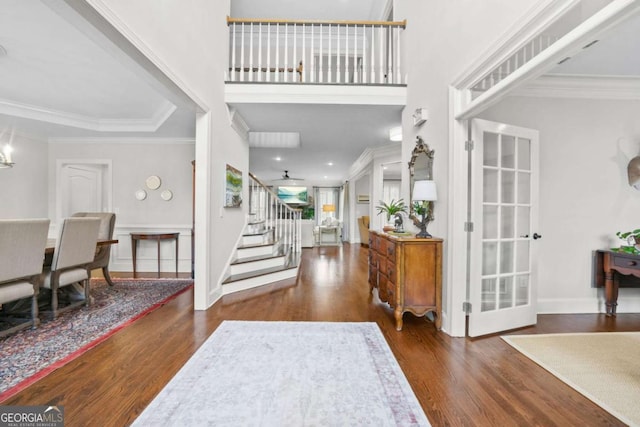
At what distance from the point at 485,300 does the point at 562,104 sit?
7.79 ft

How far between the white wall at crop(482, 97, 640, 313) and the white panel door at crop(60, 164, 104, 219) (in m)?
7.48

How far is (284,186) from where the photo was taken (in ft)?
38.8

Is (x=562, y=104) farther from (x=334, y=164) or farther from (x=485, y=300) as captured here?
(x=334, y=164)

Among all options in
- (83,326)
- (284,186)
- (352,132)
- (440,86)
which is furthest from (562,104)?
(284,186)

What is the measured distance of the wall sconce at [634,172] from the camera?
2.83m

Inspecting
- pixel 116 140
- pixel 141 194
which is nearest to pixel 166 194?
pixel 141 194

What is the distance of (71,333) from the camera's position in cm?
237

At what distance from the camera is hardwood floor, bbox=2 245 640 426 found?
146 centimetres

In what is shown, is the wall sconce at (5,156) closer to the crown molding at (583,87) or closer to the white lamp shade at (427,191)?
the white lamp shade at (427,191)

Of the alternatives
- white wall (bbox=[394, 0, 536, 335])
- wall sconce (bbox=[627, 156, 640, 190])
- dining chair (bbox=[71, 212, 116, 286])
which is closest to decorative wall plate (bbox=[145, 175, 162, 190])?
dining chair (bbox=[71, 212, 116, 286])

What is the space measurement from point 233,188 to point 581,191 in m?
4.28

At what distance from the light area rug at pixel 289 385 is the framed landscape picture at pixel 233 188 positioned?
1.84 m

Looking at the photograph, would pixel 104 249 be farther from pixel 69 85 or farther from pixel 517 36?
pixel 517 36
